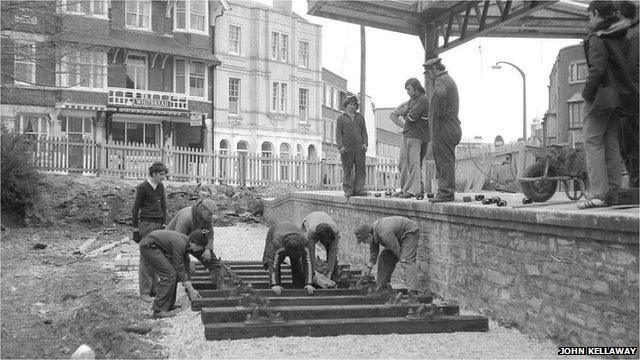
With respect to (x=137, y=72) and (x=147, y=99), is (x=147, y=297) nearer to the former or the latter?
(x=147, y=99)

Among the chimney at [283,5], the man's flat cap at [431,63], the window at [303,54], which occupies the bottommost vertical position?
the man's flat cap at [431,63]

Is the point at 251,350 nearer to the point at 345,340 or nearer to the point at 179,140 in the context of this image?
the point at 345,340

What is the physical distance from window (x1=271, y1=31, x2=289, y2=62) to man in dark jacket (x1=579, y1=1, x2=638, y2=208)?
116ft

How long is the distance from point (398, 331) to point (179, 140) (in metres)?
30.6

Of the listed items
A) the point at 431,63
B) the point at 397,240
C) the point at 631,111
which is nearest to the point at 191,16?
the point at 431,63

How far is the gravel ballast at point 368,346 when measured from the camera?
606 centimetres

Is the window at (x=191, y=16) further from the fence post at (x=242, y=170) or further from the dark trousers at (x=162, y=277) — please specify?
the dark trousers at (x=162, y=277)

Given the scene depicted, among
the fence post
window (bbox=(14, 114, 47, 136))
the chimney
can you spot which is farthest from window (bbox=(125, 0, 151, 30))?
the fence post

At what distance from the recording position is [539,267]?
21.5 feet

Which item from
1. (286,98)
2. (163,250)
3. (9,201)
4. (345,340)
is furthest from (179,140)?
(345,340)

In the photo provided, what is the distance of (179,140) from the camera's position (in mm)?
36156

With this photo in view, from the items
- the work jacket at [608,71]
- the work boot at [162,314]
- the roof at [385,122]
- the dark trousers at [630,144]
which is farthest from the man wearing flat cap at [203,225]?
the roof at [385,122]

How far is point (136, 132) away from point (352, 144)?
24.0 metres

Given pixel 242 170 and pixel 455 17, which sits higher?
pixel 455 17
